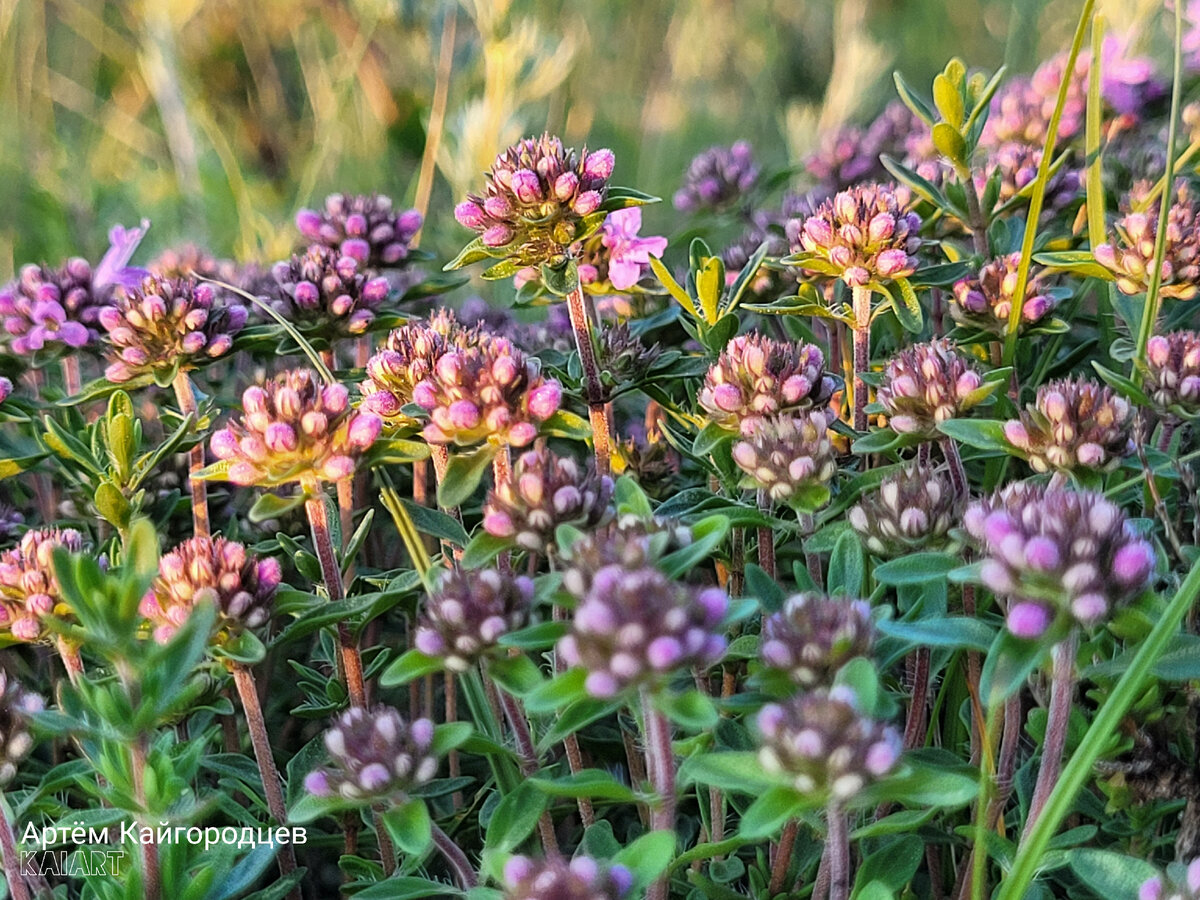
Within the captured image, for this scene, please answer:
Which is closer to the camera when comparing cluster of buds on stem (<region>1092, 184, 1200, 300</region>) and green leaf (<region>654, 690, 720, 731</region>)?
green leaf (<region>654, 690, 720, 731</region>)

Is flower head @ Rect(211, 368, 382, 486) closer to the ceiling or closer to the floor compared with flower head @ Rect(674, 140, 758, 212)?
closer to the floor

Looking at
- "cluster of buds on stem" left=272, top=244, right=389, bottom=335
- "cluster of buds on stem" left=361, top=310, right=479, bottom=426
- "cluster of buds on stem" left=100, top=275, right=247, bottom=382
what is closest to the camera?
"cluster of buds on stem" left=361, top=310, right=479, bottom=426

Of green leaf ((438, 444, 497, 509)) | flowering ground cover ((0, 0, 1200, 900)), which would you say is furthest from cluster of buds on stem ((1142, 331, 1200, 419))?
green leaf ((438, 444, 497, 509))

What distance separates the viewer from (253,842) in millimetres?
1394

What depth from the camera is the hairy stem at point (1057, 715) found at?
1.09 m

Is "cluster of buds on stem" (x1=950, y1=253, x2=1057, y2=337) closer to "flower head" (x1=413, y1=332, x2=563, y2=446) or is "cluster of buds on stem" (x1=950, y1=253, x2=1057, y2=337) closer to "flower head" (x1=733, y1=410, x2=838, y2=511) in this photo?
"flower head" (x1=733, y1=410, x2=838, y2=511)

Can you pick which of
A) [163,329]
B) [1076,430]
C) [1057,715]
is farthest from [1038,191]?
[163,329]

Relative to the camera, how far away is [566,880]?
977 millimetres

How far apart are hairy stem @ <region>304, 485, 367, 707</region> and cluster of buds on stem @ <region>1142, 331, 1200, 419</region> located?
1.22m

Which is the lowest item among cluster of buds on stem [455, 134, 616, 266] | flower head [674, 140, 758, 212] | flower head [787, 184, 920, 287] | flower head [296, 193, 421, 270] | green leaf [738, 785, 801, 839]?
green leaf [738, 785, 801, 839]

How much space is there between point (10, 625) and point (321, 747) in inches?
18.9

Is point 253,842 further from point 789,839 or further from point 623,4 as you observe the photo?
point 623,4

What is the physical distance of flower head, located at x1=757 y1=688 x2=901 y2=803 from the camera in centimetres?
96

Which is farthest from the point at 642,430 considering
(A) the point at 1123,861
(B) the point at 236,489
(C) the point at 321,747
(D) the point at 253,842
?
(A) the point at 1123,861
